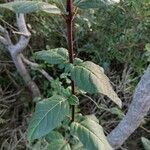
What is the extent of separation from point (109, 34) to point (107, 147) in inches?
43.1

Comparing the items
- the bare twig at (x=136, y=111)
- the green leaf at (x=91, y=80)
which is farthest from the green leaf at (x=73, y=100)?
the bare twig at (x=136, y=111)

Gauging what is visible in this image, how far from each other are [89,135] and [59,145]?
175 millimetres

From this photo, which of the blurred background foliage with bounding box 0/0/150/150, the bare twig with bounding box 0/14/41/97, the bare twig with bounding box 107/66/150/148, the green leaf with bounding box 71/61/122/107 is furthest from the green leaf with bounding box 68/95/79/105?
the blurred background foliage with bounding box 0/0/150/150

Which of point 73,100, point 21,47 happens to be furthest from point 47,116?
point 21,47

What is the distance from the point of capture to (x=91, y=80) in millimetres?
915

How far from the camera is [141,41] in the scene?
6.61 feet

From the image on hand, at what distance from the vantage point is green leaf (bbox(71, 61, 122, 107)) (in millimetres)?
903

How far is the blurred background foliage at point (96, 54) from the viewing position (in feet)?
6.44

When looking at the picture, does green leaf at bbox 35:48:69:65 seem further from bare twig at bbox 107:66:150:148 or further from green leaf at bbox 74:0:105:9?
bare twig at bbox 107:66:150:148

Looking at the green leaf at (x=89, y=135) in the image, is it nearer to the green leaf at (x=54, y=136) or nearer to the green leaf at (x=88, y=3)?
the green leaf at (x=54, y=136)

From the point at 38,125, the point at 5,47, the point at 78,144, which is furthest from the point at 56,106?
the point at 5,47

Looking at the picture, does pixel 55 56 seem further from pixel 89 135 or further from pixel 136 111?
pixel 136 111

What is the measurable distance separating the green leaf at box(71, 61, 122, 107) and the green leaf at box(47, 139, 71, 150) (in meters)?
0.31

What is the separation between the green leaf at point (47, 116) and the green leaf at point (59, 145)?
0.16 m
